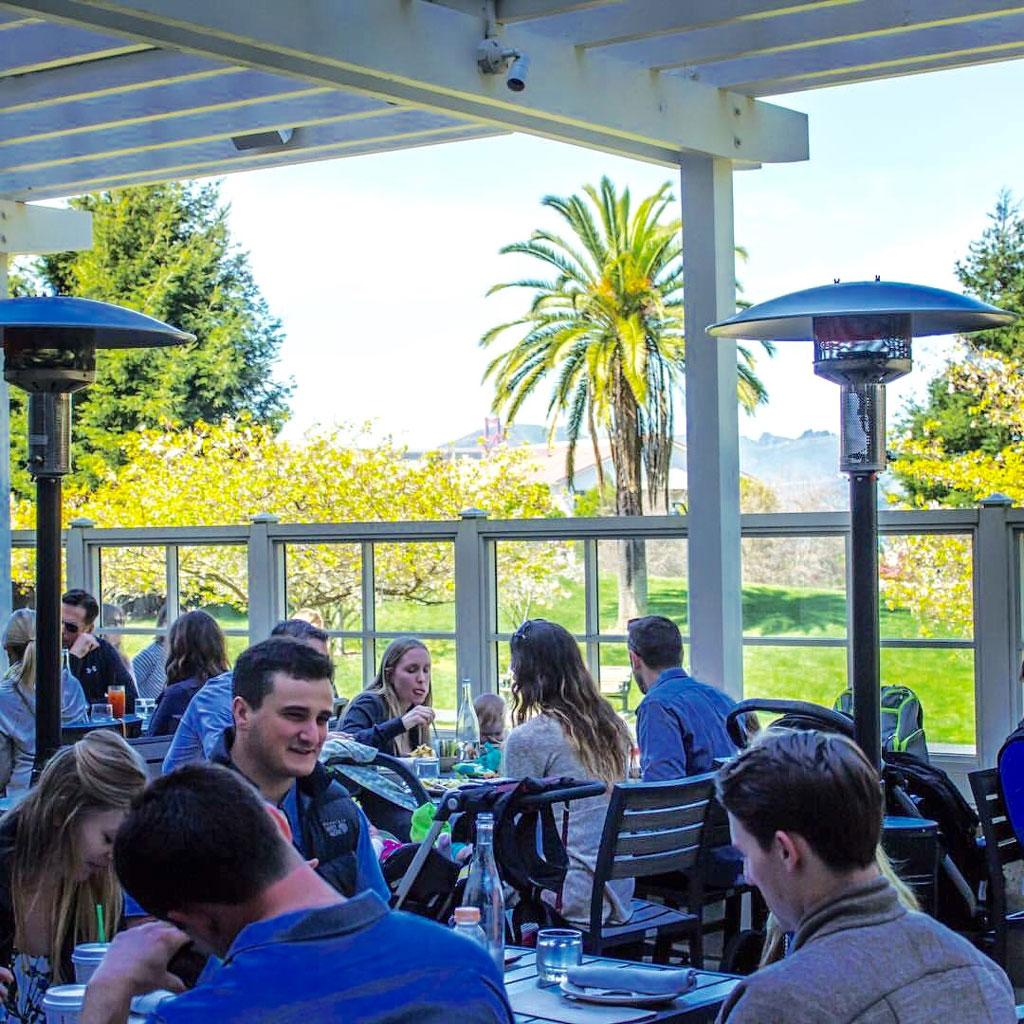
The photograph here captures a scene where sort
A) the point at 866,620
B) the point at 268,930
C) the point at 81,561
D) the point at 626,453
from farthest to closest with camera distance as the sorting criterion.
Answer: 1. the point at 626,453
2. the point at 81,561
3. the point at 866,620
4. the point at 268,930

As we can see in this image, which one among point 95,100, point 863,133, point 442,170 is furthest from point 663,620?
point 442,170

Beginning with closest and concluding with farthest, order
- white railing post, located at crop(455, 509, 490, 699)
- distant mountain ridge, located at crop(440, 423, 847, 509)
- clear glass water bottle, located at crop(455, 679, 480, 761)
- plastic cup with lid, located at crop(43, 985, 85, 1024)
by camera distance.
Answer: plastic cup with lid, located at crop(43, 985, 85, 1024) < clear glass water bottle, located at crop(455, 679, 480, 761) < white railing post, located at crop(455, 509, 490, 699) < distant mountain ridge, located at crop(440, 423, 847, 509)

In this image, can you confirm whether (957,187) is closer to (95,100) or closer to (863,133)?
(863,133)

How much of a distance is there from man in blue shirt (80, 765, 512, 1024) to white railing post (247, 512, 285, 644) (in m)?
7.54

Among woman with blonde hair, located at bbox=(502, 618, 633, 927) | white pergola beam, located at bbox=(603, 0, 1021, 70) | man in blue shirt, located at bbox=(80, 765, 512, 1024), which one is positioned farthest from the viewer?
white pergola beam, located at bbox=(603, 0, 1021, 70)

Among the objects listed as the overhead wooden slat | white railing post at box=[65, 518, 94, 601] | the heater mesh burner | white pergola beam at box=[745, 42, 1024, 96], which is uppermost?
the overhead wooden slat

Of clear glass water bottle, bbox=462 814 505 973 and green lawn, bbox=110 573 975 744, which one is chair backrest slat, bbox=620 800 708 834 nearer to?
clear glass water bottle, bbox=462 814 505 973

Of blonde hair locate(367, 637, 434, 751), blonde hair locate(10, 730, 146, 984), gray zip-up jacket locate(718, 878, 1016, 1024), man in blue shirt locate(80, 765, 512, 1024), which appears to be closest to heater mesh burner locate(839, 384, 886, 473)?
blonde hair locate(367, 637, 434, 751)

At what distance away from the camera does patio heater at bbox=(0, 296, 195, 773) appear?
16.2ft

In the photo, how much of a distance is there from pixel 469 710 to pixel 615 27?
297cm

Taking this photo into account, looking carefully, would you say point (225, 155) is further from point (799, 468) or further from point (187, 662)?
point (799, 468)

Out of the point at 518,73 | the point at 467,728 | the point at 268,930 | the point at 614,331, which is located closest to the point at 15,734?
the point at 467,728

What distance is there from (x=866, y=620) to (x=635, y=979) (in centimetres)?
189

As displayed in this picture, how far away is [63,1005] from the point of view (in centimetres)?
250
